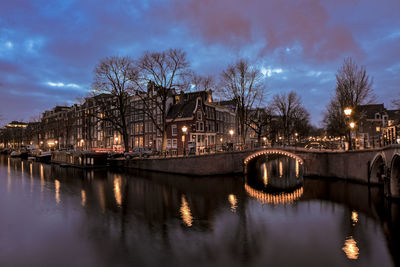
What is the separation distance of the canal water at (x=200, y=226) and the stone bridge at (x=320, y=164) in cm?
142

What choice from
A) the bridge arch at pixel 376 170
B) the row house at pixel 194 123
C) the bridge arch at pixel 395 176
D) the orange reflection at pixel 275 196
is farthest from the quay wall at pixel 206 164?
the bridge arch at pixel 395 176

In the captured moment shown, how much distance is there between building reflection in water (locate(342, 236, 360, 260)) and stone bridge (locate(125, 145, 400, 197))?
699 centimetres

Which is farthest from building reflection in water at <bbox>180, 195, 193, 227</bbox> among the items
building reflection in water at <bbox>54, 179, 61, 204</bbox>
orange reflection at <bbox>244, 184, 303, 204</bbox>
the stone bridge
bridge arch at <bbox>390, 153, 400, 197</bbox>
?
bridge arch at <bbox>390, 153, 400, 197</bbox>

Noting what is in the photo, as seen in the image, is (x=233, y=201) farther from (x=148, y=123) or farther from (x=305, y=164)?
(x=148, y=123)

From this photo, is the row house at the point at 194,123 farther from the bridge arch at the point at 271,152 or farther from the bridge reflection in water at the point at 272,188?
the bridge reflection in water at the point at 272,188

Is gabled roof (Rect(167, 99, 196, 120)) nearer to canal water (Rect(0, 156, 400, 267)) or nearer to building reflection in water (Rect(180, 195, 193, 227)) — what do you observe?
canal water (Rect(0, 156, 400, 267))

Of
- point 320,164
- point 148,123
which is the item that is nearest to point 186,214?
point 320,164

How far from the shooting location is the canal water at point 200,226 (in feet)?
37.1

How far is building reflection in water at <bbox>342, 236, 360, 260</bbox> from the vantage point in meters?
11.3

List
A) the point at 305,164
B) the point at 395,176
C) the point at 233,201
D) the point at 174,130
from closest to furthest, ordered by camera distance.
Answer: the point at 395,176
the point at 233,201
the point at 305,164
the point at 174,130

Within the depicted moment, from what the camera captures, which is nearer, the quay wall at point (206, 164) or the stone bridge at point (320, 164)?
the stone bridge at point (320, 164)

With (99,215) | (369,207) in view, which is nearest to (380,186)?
(369,207)

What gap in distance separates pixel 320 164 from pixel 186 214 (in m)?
17.9

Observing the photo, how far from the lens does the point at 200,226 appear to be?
15156 mm
